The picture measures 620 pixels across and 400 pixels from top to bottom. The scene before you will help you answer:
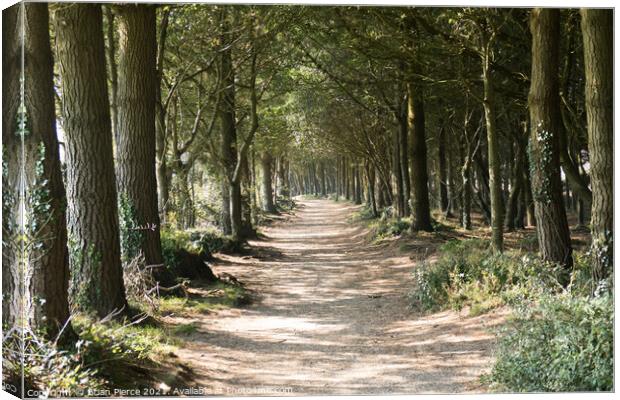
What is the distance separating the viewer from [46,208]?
5.70 metres

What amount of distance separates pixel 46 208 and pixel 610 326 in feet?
16.5

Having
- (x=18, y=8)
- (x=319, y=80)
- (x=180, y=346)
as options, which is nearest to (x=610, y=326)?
(x=180, y=346)

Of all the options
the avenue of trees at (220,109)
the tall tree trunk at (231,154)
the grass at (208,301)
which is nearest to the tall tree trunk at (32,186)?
the avenue of trees at (220,109)

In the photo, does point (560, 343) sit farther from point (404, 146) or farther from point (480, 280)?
point (404, 146)

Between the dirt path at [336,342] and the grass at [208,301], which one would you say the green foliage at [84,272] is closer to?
the grass at [208,301]

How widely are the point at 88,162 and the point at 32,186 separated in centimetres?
207

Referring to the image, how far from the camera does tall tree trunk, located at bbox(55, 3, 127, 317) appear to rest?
7.62 meters

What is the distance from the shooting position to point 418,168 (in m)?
18.2

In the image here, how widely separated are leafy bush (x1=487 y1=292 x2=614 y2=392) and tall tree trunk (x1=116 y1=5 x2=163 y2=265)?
237 inches

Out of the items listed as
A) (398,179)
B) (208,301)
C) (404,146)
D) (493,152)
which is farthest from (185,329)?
(398,179)

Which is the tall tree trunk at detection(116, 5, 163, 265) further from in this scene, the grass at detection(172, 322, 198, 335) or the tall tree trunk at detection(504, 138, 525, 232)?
the tall tree trunk at detection(504, 138, 525, 232)

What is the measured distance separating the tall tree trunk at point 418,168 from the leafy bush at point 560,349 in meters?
11.3

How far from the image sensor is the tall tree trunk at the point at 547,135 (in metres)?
9.38

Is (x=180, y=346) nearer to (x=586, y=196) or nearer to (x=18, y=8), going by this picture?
(x=18, y=8)
